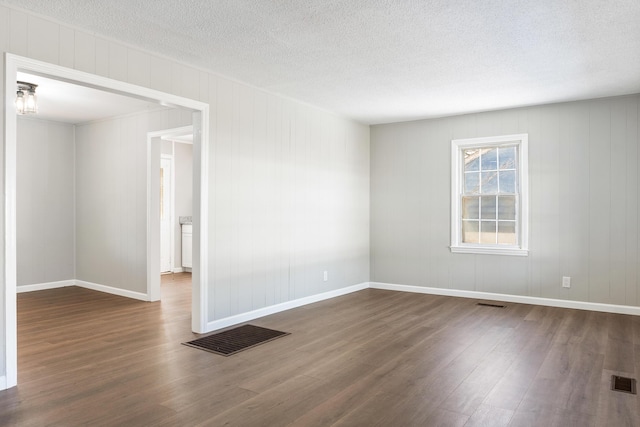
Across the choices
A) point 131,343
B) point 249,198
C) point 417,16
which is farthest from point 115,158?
point 417,16

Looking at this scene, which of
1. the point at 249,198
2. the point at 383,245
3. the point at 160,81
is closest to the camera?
the point at 160,81

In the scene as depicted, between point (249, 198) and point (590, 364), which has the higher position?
point (249, 198)

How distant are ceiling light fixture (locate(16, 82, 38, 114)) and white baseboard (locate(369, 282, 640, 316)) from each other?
516cm

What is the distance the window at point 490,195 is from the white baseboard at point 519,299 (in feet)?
1.95

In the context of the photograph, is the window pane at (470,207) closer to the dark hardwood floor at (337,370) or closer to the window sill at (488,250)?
the window sill at (488,250)

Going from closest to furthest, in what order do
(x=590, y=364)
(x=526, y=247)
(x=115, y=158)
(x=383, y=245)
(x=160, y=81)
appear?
(x=590, y=364), (x=160, y=81), (x=526, y=247), (x=115, y=158), (x=383, y=245)

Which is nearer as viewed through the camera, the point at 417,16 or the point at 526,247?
the point at 417,16

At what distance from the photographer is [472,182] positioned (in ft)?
21.3

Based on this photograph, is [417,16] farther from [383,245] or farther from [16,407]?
[383,245]

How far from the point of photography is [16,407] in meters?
2.76

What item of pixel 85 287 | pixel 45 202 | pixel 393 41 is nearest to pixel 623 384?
pixel 393 41

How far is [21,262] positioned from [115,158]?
82.9 inches

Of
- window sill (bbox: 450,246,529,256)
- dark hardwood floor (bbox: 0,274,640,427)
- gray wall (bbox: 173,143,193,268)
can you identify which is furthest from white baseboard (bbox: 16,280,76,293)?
window sill (bbox: 450,246,529,256)

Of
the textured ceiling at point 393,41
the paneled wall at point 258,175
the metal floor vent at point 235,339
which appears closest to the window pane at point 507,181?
the textured ceiling at point 393,41
